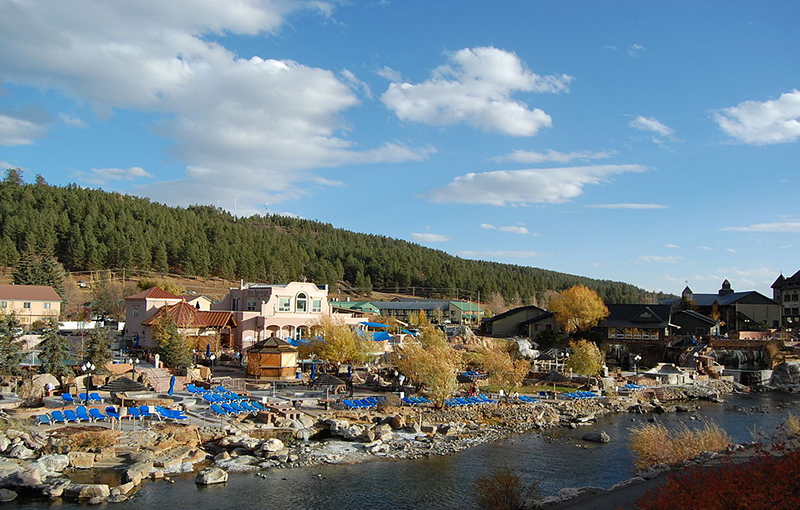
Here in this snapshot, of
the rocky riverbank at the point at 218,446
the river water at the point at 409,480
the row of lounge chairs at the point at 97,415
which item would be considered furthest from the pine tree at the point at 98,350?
the river water at the point at 409,480

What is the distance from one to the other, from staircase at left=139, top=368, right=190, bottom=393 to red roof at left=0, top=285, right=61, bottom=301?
31.5 m

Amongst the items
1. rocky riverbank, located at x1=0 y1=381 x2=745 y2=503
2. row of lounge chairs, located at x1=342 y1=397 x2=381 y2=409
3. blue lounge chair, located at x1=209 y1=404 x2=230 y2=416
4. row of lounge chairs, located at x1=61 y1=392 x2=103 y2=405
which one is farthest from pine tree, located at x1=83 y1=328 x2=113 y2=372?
row of lounge chairs, located at x1=342 y1=397 x2=381 y2=409

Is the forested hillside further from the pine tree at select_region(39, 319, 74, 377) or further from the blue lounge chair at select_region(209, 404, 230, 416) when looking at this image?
the blue lounge chair at select_region(209, 404, 230, 416)

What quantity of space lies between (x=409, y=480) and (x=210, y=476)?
6.45 meters

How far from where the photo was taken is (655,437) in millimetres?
20016

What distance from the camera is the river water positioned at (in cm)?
1758

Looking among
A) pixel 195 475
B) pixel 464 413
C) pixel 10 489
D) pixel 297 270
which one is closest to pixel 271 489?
pixel 195 475

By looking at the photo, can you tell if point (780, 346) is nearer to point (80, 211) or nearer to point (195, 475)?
point (195, 475)

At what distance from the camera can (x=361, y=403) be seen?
29.3 metres

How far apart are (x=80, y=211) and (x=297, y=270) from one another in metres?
39.7

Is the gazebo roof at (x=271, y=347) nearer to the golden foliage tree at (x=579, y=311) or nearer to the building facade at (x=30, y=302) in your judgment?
the building facade at (x=30, y=302)

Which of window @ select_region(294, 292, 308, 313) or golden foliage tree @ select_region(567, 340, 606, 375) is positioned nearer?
golden foliage tree @ select_region(567, 340, 606, 375)

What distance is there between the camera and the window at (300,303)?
5012 centimetres

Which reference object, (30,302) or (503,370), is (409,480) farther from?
(30,302)
